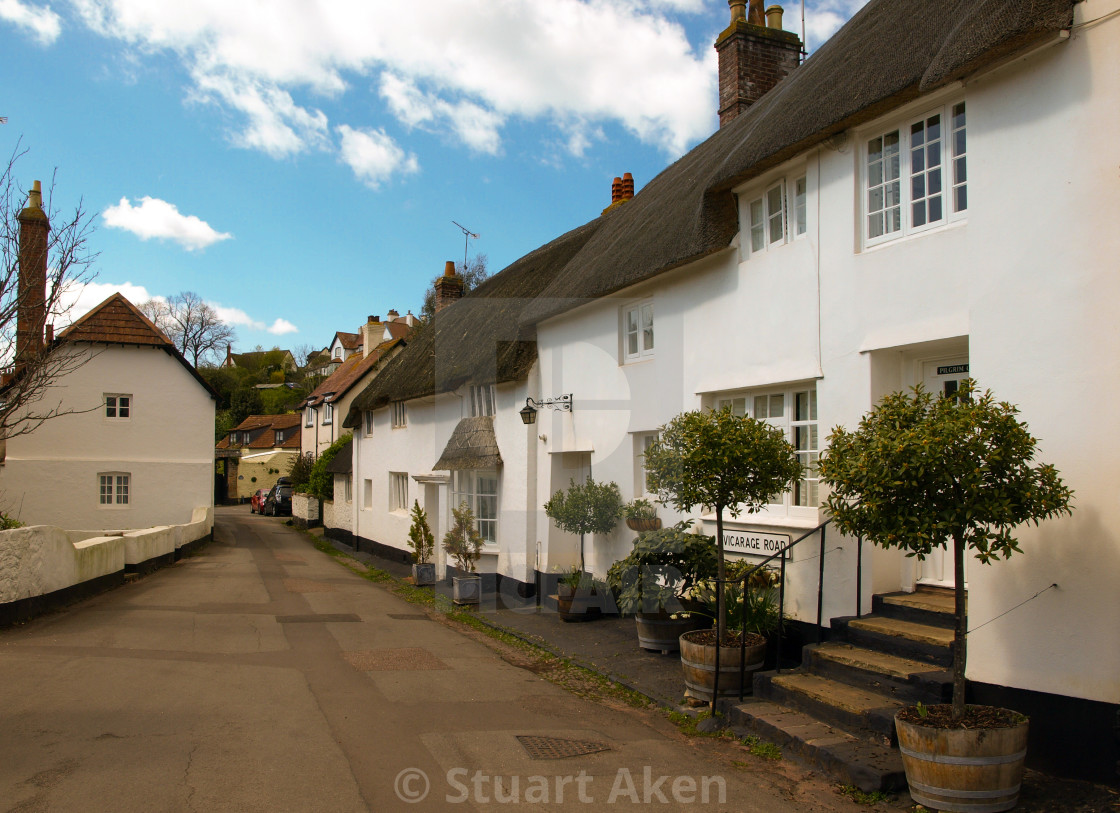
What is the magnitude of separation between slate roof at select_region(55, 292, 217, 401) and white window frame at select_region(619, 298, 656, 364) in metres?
17.8

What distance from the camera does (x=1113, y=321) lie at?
5148mm

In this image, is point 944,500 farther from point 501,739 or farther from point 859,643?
point 501,739

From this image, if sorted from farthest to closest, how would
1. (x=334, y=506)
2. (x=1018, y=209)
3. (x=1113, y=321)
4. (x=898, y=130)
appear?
(x=334, y=506), (x=898, y=130), (x=1018, y=209), (x=1113, y=321)

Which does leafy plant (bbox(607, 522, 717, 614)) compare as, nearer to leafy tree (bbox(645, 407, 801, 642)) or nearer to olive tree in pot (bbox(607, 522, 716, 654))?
olive tree in pot (bbox(607, 522, 716, 654))

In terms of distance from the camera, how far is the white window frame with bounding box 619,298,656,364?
36.5 ft

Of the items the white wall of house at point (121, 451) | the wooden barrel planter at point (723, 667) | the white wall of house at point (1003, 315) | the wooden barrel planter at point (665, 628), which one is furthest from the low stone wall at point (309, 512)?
the wooden barrel planter at point (723, 667)

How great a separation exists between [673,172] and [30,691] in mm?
12564

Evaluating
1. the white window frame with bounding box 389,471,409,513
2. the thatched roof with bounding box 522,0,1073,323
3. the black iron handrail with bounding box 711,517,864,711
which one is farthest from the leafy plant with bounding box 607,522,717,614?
the white window frame with bounding box 389,471,409,513

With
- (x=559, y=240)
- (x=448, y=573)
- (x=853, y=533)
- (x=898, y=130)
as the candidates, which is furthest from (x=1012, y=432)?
(x=559, y=240)

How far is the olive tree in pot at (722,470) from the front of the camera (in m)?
6.96

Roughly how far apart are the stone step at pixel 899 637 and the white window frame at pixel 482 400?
9479 mm

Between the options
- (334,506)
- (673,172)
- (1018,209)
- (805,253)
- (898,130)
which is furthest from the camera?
(334,506)

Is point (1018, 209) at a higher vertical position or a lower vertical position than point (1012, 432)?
higher

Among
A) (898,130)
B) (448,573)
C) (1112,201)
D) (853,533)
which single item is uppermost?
(898,130)
